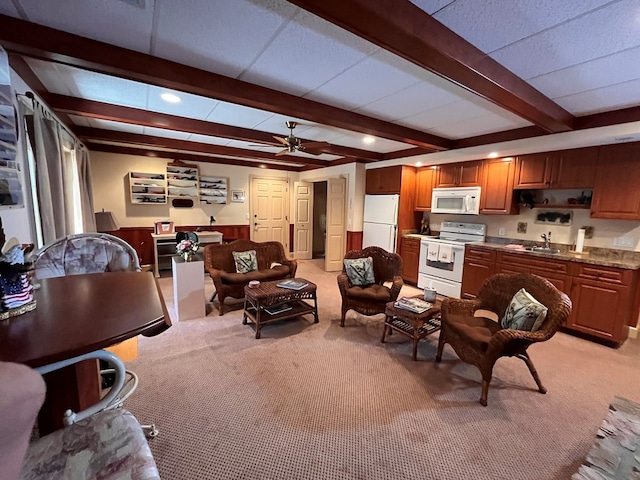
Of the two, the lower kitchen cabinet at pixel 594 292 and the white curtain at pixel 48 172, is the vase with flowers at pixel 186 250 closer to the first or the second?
the white curtain at pixel 48 172

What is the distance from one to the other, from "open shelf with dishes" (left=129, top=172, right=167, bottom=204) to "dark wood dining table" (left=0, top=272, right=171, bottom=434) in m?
4.45

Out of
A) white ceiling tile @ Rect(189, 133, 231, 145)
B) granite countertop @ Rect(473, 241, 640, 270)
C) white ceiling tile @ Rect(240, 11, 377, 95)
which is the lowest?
granite countertop @ Rect(473, 241, 640, 270)

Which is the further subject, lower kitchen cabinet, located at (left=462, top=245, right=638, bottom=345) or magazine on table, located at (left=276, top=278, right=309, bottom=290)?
magazine on table, located at (left=276, top=278, right=309, bottom=290)

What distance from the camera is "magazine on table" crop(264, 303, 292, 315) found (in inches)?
125

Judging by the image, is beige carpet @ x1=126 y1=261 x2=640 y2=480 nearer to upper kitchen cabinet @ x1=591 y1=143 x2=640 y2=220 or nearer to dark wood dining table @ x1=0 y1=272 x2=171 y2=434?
dark wood dining table @ x1=0 y1=272 x2=171 y2=434

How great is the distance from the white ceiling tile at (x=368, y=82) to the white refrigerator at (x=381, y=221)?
2.53 metres

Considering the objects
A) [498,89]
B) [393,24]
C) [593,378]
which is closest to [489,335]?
[593,378]

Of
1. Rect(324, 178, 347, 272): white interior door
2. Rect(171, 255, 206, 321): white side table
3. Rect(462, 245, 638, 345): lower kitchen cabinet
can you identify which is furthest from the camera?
Rect(324, 178, 347, 272): white interior door

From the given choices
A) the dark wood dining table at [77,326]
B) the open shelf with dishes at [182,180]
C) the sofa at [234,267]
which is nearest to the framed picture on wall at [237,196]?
the open shelf with dishes at [182,180]

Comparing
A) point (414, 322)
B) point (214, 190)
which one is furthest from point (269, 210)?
point (414, 322)

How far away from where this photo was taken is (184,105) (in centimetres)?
305

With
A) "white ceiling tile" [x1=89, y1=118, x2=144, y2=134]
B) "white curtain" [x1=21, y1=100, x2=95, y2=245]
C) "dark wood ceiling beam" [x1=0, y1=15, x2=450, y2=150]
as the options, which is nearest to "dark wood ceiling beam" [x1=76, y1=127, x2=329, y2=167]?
"white ceiling tile" [x1=89, y1=118, x2=144, y2=134]

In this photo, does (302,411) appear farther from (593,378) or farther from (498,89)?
(498,89)

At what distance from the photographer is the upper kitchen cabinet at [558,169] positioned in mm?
3229
